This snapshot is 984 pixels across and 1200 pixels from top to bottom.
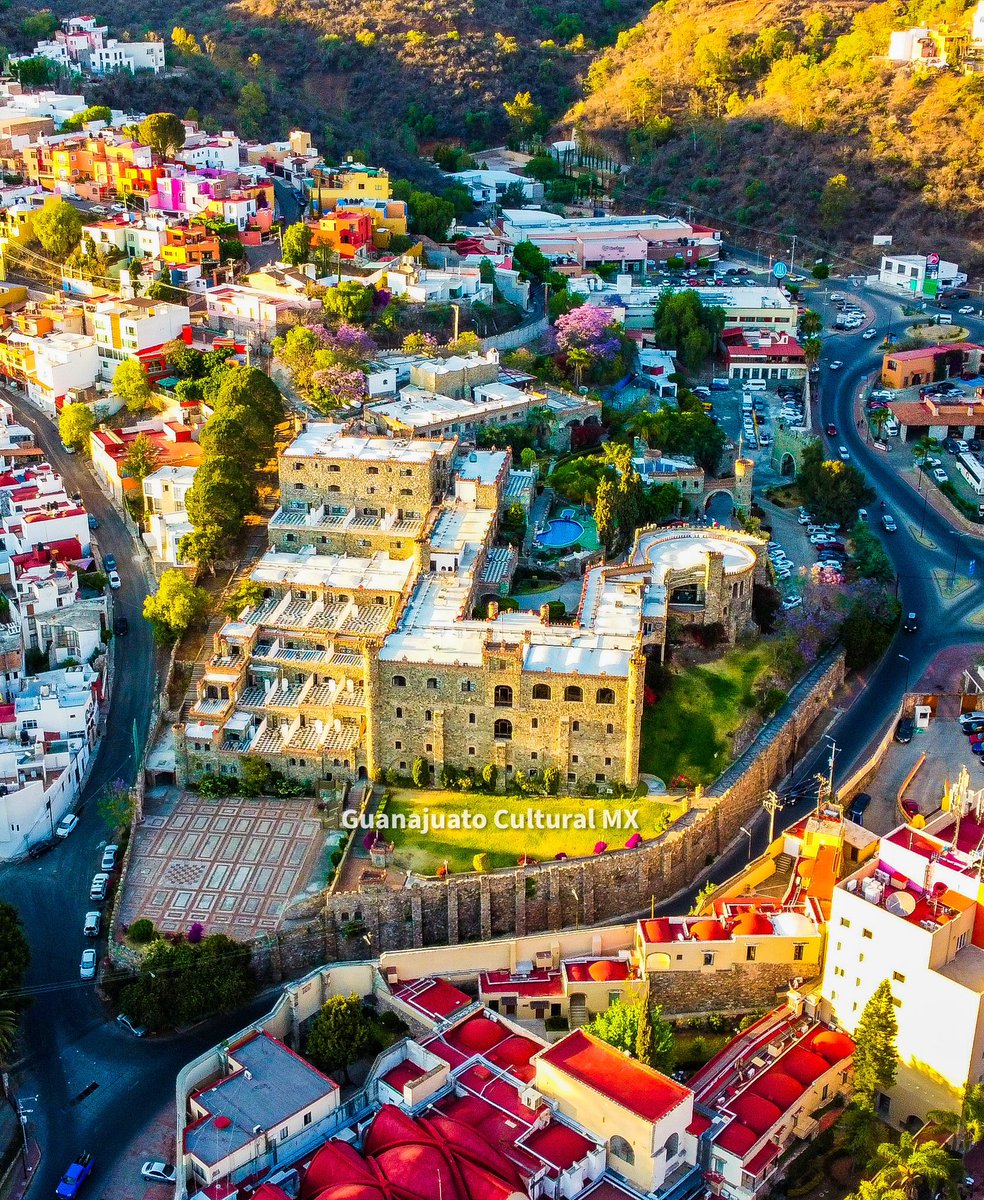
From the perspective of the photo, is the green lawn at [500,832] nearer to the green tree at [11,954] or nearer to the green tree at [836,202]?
the green tree at [11,954]

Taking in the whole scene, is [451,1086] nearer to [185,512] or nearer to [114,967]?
[114,967]

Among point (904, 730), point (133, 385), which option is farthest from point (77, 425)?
point (904, 730)

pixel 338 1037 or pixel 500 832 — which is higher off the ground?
pixel 500 832

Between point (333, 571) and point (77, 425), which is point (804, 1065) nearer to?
point (333, 571)

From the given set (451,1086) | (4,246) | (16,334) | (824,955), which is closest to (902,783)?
(824,955)

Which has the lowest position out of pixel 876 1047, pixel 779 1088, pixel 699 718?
pixel 779 1088

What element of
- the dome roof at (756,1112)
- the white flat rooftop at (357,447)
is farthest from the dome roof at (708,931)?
the white flat rooftop at (357,447)

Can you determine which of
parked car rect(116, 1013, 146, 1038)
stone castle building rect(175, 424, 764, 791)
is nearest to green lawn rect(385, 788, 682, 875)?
stone castle building rect(175, 424, 764, 791)
